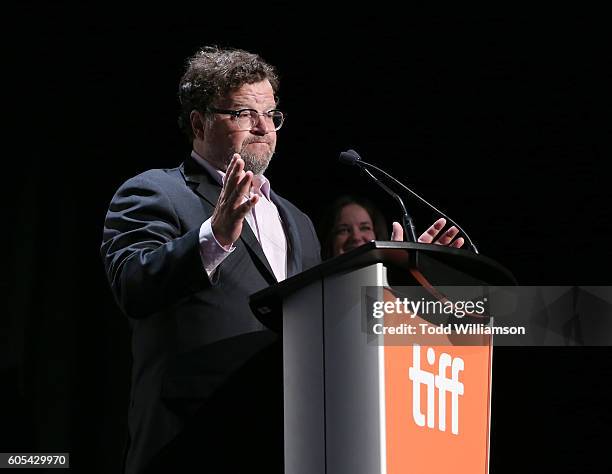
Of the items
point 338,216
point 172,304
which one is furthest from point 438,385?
point 338,216

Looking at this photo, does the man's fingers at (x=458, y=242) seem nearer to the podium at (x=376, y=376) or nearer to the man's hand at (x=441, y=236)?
the man's hand at (x=441, y=236)

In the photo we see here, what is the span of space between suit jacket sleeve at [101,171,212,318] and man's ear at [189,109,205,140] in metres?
0.29

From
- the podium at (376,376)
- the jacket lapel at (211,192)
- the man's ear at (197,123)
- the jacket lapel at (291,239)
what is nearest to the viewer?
the podium at (376,376)

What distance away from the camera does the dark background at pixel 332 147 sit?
309 centimetres

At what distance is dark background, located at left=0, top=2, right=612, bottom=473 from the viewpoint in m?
3.09

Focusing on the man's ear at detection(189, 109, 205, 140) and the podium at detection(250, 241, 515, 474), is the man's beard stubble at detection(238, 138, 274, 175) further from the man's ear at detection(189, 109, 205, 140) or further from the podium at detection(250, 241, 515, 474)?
the podium at detection(250, 241, 515, 474)

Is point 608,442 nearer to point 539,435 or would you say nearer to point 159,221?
point 539,435

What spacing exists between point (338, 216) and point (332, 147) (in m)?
0.29

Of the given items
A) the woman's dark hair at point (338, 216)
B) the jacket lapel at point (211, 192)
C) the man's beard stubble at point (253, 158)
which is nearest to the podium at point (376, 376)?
the jacket lapel at point (211, 192)

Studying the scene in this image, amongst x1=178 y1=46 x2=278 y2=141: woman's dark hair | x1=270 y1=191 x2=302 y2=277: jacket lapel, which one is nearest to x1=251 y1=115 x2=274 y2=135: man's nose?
x1=178 y1=46 x2=278 y2=141: woman's dark hair

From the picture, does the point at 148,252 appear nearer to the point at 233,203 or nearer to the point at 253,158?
the point at 233,203

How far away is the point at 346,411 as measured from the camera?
1495mm

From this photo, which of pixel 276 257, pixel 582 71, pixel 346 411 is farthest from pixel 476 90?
pixel 346 411

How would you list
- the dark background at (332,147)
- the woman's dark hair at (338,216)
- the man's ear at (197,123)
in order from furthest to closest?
the woman's dark hair at (338,216), the dark background at (332,147), the man's ear at (197,123)
